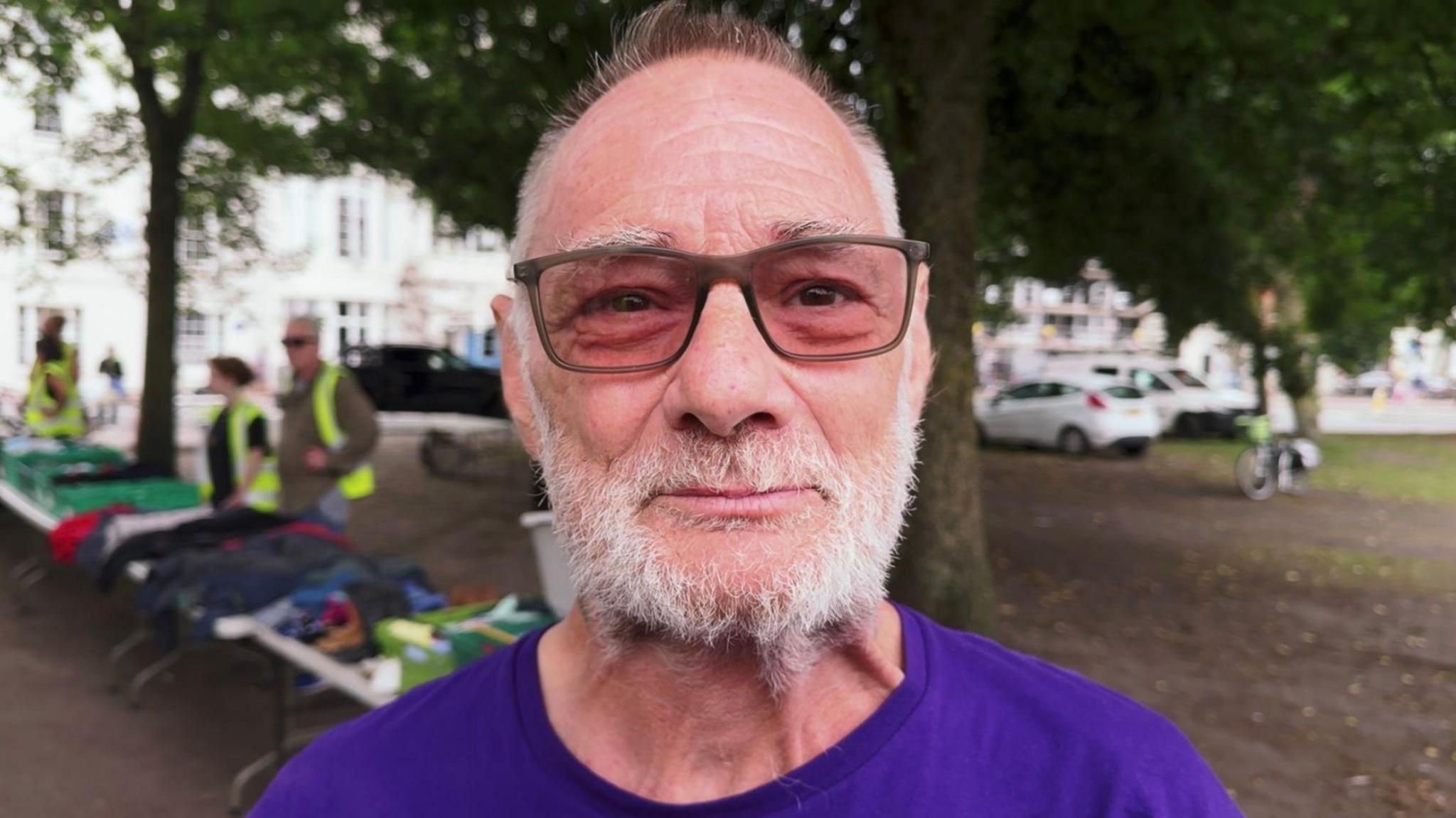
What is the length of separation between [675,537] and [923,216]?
458 centimetres

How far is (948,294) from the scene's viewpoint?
5352mm

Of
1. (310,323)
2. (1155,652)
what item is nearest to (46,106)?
(310,323)

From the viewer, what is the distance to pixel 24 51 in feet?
30.8

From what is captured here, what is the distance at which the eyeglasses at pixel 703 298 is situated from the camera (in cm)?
110

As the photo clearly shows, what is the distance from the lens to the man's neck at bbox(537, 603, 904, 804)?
1.16 m

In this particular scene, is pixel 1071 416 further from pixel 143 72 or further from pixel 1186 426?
pixel 143 72

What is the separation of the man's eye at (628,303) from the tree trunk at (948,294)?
169 inches

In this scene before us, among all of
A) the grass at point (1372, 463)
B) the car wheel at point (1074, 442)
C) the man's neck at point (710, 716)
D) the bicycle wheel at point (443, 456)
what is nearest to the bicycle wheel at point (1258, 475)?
the grass at point (1372, 463)

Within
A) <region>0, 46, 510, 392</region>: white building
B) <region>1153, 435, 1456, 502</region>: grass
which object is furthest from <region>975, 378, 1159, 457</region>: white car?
<region>0, 46, 510, 392</region>: white building

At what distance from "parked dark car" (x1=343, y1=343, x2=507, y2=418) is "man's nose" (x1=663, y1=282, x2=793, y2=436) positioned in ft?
66.5

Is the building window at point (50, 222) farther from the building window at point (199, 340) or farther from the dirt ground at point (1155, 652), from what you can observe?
the building window at point (199, 340)

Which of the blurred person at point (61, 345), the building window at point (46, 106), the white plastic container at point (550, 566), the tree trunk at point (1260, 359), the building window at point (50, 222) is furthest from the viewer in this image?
the tree trunk at point (1260, 359)

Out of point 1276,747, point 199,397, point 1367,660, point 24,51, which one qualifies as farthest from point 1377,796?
point 199,397

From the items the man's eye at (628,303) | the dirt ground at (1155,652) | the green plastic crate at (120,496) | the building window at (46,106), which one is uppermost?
the building window at (46,106)
